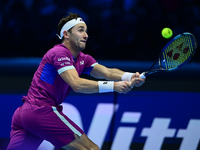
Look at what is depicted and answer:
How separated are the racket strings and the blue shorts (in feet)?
4.06

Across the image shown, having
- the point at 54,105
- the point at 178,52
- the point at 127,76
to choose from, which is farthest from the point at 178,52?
the point at 54,105

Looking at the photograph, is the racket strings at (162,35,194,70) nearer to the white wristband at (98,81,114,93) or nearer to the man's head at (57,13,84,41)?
the white wristband at (98,81,114,93)

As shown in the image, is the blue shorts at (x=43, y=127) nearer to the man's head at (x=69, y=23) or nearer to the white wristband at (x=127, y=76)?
the white wristband at (x=127, y=76)

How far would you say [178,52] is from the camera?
3.23m

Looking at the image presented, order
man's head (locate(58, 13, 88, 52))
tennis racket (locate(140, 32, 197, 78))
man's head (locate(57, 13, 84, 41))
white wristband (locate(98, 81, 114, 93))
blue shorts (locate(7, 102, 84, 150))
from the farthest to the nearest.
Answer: man's head (locate(57, 13, 84, 41)) → man's head (locate(58, 13, 88, 52)) → tennis racket (locate(140, 32, 197, 78)) → blue shorts (locate(7, 102, 84, 150)) → white wristband (locate(98, 81, 114, 93))

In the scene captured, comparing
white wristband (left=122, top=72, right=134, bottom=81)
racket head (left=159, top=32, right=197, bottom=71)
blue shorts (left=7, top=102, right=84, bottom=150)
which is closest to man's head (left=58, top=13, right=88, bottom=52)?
white wristband (left=122, top=72, right=134, bottom=81)

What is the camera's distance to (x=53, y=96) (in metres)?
3.03

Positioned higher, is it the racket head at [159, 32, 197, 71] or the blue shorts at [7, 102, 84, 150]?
the racket head at [159, 32, 197, 71]

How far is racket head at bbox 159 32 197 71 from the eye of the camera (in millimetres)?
3100

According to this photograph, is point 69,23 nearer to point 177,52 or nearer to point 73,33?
point 73,33

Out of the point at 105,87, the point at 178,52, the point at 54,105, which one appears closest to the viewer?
the point at 105,87

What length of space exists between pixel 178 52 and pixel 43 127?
5.47 feet

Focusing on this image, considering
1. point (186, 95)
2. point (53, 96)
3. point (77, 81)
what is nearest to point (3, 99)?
point (53, 96)

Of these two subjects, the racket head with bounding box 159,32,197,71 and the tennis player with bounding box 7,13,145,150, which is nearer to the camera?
the tennis player with bounding box 7,13,145,150
